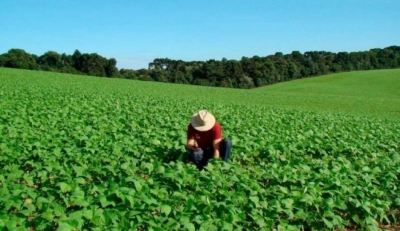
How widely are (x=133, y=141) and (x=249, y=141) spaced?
2617 millimetres

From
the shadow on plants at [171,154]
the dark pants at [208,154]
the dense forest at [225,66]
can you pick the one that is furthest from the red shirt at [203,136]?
the dense forest at [225,66]

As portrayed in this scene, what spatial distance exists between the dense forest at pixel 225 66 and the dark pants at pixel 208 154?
2472 inches

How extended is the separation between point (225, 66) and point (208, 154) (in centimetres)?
7800

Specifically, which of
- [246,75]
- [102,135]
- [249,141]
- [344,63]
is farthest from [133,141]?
[344,63]

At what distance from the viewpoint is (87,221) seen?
3963 millimetres

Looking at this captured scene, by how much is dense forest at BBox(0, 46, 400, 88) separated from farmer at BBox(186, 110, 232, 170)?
62628 mm

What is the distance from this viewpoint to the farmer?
7426 mm

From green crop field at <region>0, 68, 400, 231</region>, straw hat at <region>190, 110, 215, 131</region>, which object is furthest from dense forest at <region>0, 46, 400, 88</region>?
straw hat at <region>190, 110, 215, 131</region>

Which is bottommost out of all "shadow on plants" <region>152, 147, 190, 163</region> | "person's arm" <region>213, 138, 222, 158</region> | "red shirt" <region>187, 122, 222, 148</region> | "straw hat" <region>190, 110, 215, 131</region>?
"shadow on plants" <region>152, 147, 190, 163</region>

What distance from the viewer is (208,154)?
24.9 ft

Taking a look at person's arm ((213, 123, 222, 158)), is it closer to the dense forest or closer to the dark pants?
the dark pants

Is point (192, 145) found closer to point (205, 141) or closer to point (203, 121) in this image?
point (205, 141)

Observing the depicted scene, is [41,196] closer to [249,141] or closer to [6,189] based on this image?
[6,189]

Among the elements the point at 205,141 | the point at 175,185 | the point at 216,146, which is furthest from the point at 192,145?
the point at 175,185
